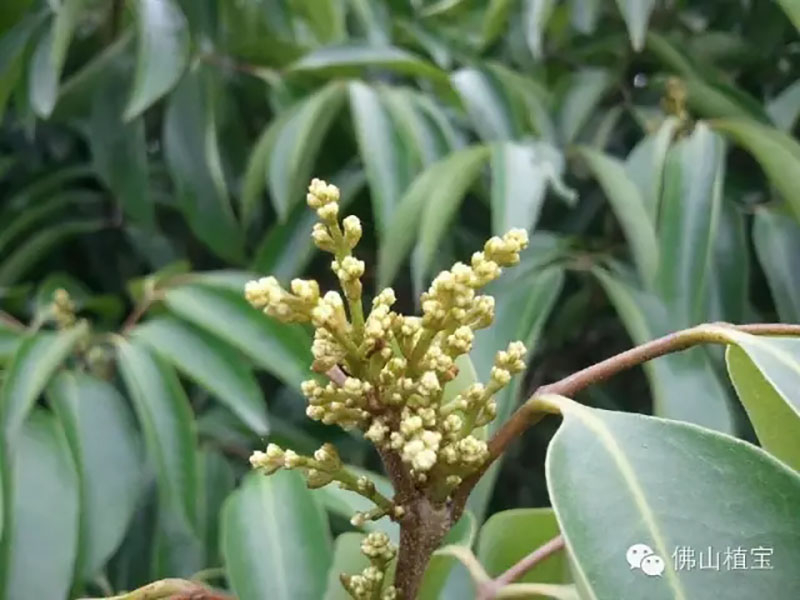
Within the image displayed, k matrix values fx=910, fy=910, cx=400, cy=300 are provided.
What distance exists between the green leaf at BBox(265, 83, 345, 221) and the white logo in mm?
432

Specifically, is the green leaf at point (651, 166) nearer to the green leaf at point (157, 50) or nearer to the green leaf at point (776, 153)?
the green leaf at point (776, 153)

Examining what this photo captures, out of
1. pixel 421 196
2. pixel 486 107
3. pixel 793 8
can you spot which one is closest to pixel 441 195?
pixel 421 196

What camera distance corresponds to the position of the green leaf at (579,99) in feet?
2.44

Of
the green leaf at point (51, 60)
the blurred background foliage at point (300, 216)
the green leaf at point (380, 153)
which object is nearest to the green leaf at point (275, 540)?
the blurred background foliage at point (300, 216)

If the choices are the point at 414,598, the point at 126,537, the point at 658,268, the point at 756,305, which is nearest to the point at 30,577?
the point at 126,537

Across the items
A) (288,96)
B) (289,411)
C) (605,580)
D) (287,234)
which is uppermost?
(288,96)

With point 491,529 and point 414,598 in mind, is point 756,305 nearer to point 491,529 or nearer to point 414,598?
point 491,529

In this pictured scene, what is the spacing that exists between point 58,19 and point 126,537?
37 centimetres

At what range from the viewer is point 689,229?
22.6 inches

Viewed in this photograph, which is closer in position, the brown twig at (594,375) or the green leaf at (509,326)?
the brown twig at (594,375)

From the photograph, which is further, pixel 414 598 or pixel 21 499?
pixel 21 499

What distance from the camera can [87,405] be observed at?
0.56 metres

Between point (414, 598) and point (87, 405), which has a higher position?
point (87, 405)

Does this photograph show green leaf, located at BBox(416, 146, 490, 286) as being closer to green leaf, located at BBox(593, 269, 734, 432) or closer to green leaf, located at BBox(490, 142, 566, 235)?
green leaf, located at BBox(490, 142, 566, 235)
